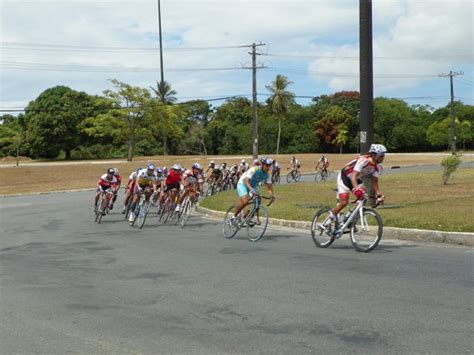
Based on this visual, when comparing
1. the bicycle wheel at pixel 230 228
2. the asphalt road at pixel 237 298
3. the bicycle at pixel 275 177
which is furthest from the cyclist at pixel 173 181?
the bicycle at pixel 275 177

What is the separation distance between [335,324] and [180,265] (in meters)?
4.23

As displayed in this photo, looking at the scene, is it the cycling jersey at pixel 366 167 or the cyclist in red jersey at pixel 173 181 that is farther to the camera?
the cyclist in red jersey at pixel 173 181

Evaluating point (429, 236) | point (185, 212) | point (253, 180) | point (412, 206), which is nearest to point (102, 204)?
point (185, 212)

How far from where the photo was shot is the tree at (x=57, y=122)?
248ft

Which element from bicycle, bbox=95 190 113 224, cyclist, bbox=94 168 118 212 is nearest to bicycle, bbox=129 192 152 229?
bicycle, bbox=95 190 113 224

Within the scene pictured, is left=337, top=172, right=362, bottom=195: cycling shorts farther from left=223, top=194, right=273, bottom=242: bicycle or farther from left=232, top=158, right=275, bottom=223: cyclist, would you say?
left=223, top=194, right=273, bottom=242: bicycle

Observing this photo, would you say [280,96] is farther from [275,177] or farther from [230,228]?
[230,228]

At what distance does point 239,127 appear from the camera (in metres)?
97.6

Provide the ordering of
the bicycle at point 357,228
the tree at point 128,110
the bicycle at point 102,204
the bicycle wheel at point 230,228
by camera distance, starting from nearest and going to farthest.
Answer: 1. the bicycle at point 357,228
2. the bicycle wheel at point 230,228
3. the bicycle at point 102,204
4. the tree at point 128,110

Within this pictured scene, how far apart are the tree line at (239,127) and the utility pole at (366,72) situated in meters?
54.1

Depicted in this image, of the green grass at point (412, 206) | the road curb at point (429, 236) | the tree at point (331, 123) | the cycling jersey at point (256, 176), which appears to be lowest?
the road curb at point (429, 236)

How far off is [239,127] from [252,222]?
8529cm

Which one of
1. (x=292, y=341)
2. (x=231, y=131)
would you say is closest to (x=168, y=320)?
(x=292, y=341)

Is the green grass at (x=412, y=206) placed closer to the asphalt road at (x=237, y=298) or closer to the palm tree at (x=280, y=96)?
the asphalt road at (x=237, y=298)
